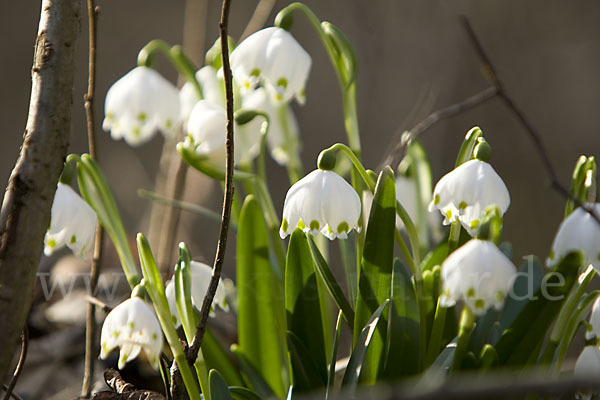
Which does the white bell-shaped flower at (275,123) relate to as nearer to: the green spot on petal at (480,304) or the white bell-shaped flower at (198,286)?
the white bell-shaped flower at (198,286)

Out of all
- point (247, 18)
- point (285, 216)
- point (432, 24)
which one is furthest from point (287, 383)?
point (247, 18)

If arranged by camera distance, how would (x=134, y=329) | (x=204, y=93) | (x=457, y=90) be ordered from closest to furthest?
1. (x=134, y=329)
2. (x=204, y=93)
3. (x=457, y=90)

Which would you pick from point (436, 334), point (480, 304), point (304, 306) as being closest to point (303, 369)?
point (304, 306)

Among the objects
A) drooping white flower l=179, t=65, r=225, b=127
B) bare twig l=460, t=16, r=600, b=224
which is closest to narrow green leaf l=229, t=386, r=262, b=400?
bare twig l=460, t=16, r=600, b=224

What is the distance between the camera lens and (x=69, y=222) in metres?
0.96

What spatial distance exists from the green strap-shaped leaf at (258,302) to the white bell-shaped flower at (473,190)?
37 cm

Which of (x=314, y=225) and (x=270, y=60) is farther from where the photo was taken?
(x=270, y=60)

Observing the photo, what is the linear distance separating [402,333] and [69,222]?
49cm

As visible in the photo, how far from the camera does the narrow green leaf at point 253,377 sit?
42.6 inches

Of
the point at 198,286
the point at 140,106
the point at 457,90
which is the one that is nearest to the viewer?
the point at 198,286

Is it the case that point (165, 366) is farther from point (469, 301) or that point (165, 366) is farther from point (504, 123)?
point (504, 123)

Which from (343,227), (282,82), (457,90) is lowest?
(343,227)

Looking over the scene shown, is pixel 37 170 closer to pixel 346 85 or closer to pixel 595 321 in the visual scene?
pixel 346 85

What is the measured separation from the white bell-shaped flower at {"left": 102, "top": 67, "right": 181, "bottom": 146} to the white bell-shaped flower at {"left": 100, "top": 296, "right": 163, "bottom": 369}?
494 mm
